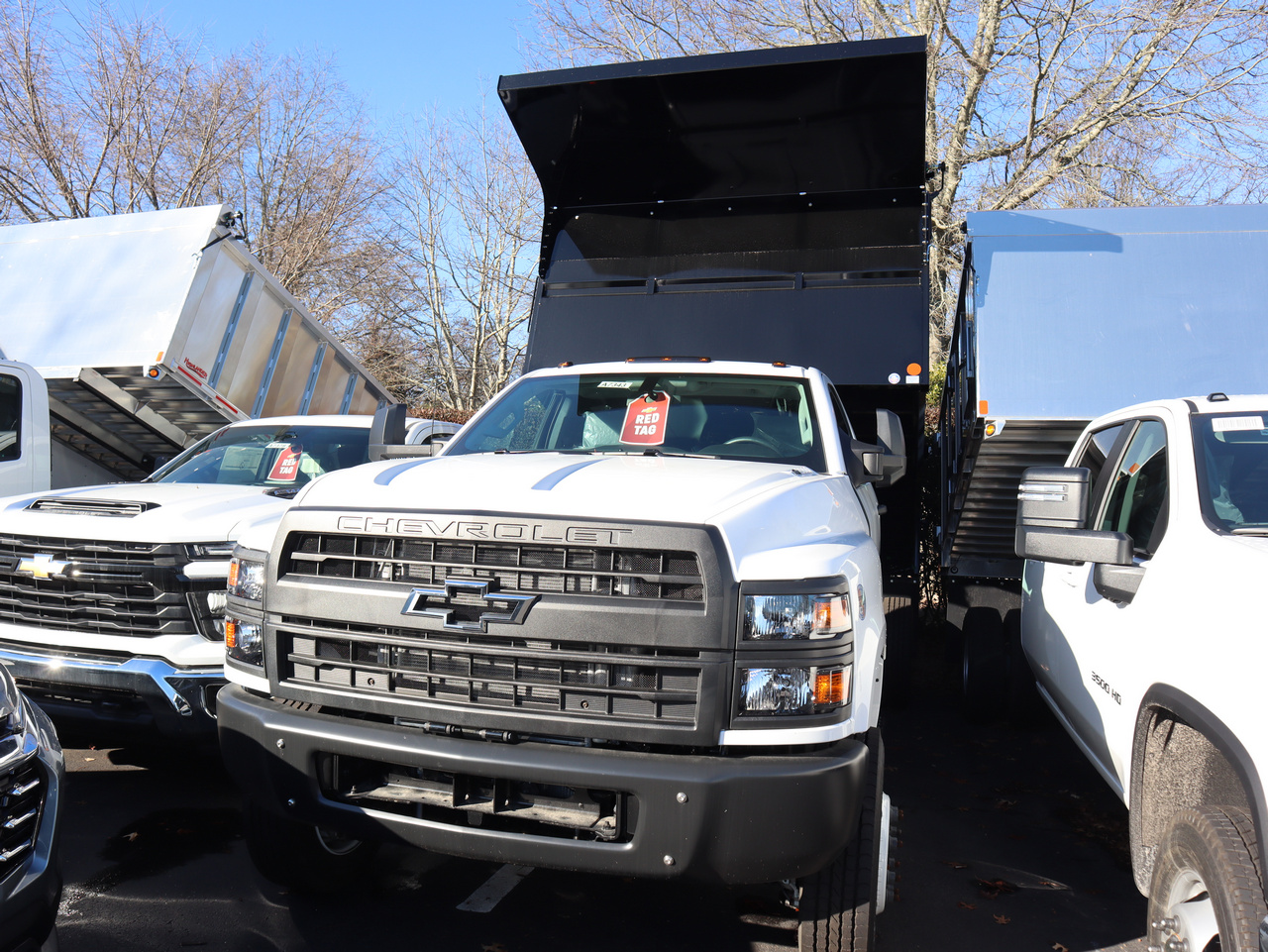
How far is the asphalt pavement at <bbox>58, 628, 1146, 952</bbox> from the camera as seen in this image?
3381 mm

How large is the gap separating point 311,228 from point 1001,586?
831 inches

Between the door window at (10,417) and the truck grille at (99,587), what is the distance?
8.05ft

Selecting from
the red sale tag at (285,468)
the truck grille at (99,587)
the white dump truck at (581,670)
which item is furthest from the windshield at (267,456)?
the white dump truck at (581,670)

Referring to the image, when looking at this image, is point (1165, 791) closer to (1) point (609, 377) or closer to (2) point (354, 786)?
(2) point (354, 786)

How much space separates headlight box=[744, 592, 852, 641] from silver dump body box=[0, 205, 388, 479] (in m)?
6.56

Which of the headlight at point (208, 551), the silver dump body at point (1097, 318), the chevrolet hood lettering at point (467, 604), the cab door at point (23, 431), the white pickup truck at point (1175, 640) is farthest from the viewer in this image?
the cab door at point (23, 431)

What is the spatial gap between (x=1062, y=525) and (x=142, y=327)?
739 centimetres

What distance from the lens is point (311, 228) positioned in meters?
23.4

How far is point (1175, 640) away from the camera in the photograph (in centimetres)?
274

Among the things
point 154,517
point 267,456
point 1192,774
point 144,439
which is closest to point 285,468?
point 267,456

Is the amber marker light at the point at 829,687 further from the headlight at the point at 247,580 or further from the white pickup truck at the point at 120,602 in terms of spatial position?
the white pickup truck at the point at 120,602

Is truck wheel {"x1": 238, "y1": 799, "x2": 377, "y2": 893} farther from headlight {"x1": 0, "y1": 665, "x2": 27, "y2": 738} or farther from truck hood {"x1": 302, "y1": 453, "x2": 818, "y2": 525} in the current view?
truck hood {"x1": 302, "y1": 453, "x2": 818, "y2": 525}

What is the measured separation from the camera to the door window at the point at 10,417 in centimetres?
662

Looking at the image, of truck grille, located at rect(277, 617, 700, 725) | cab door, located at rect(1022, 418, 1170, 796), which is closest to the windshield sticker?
cab door, located at rect(1022, 418, 1170, 796)
